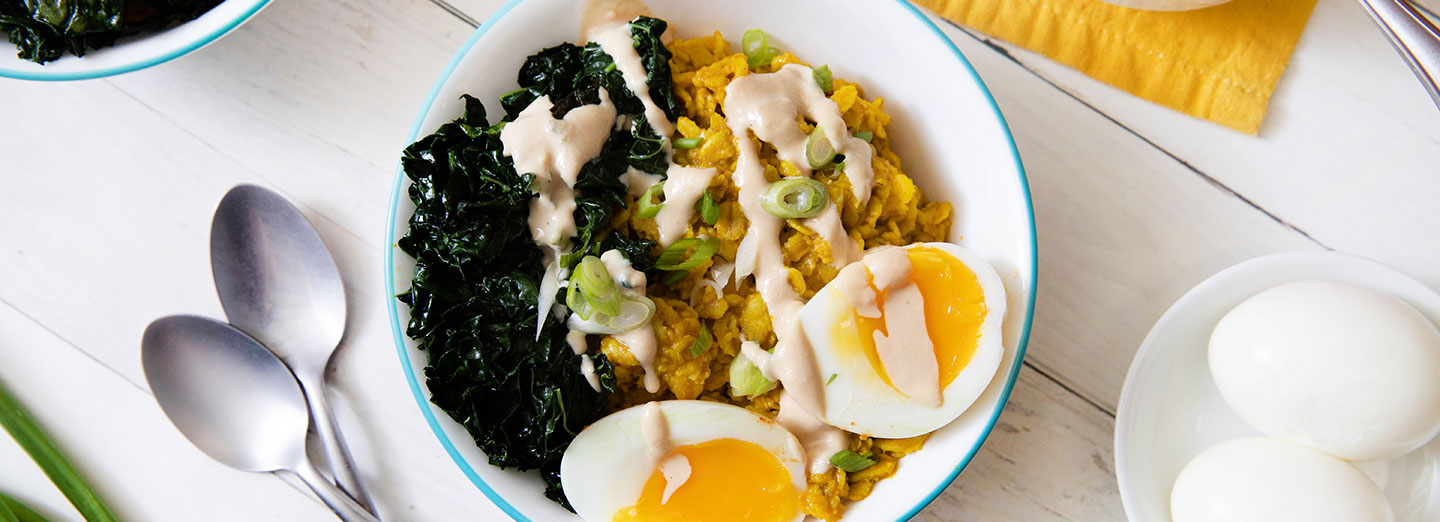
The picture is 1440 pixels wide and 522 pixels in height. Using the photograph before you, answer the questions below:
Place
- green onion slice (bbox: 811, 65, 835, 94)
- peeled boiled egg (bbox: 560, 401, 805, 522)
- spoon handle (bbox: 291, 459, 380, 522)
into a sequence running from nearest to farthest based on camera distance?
1. peeled boiled egg (bbox: 560, 401, 805, 522)
2. green onion slice (bbox: 811, 65, 835, 94)
3. spoon handle (bbox: 291, 459, 380, 522)

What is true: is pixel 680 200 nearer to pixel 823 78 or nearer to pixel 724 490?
pixel 823 78

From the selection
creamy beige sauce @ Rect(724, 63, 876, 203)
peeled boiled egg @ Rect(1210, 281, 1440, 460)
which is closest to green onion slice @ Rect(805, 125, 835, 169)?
creamy beige sauce @ Rect(724, 63, 876, 203)

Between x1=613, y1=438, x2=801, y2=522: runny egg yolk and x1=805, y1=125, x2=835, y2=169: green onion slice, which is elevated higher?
x1=805, y1=125, x2=835, y2=169: green onion slice

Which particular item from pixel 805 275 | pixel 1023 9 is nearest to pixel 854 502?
pixel 805 275

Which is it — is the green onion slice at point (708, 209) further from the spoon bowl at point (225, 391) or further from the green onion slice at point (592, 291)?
the spoon bowl at point (225, 391)

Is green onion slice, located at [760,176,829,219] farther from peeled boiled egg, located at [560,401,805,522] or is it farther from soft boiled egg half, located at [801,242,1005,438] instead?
peeled boiled egg, located at [560,401,805,522]

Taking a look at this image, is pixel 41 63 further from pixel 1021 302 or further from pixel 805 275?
pixel 1021 302
